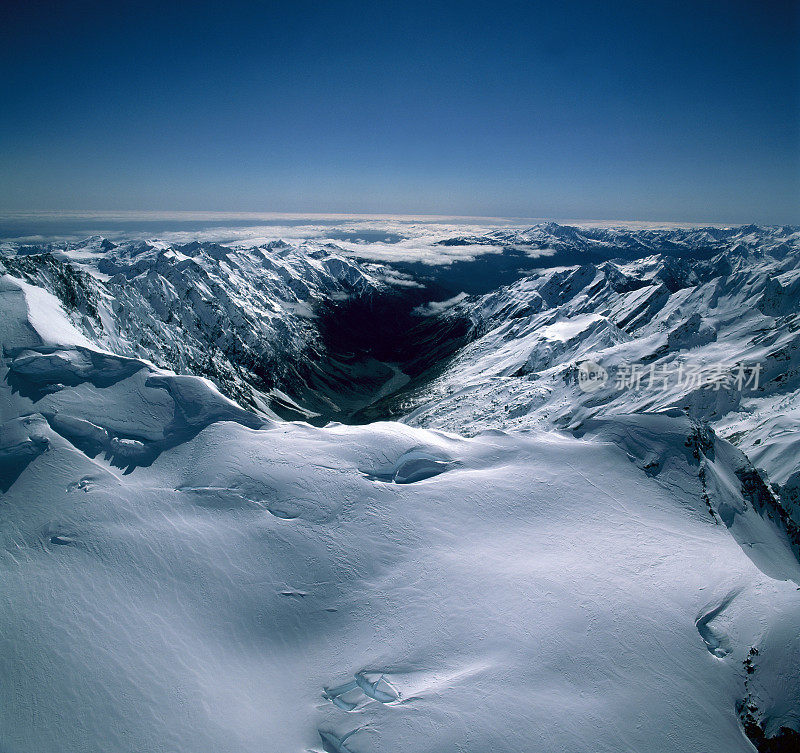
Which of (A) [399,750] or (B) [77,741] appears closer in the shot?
(B) [77,741]

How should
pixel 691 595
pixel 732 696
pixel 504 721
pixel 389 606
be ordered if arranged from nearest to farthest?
pixel 504 721
pixel 732 696
pixel 389 606
pixel 691 595

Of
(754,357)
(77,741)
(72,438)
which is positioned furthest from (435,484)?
(754,357)

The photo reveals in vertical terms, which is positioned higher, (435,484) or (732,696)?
Answer: (435,484)

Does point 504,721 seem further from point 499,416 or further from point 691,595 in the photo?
point 499,416

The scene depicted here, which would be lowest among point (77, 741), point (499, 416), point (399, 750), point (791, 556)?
point (499, 416)

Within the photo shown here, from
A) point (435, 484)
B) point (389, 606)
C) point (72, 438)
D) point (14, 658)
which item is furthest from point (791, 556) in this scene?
point (72, 438)

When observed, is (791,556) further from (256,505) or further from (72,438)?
(72,438)

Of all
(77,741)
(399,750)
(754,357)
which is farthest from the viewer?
(754,357)
